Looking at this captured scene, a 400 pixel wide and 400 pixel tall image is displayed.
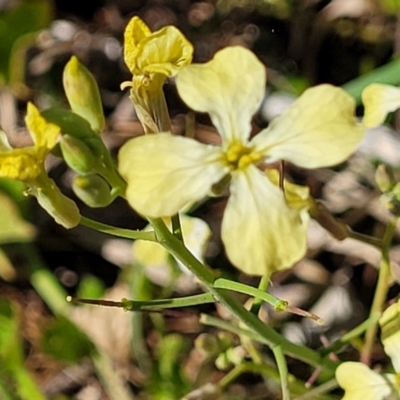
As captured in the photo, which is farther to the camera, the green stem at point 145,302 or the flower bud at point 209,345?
the flower bud at point 209,345

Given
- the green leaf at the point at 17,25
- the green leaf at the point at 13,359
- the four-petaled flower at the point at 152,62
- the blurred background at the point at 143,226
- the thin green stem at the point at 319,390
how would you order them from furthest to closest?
the green leaf at the point at 17,25
the blurred background at the point at 143,226
the green leaf at the point at 13,359
the thin green stem at the point at 319,390
the four-petaled flower at the point at 152,62

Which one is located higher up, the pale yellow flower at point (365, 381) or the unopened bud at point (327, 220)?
the unopened bud at point (327, 220)

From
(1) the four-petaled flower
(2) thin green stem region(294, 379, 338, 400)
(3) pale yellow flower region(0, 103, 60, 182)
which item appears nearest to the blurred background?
(2) thin green stem region(294, 379, 338, 400)

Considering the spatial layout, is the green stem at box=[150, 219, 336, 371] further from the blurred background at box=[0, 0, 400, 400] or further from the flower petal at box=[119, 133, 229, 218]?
the blurred background at box=[0, 0, 400, 400]

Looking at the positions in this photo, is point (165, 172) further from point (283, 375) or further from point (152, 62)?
point (283, 375)

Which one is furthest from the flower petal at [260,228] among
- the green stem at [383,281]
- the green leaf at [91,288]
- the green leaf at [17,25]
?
the green leaf at [17,25]

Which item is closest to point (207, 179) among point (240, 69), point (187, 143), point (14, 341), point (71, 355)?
point (187, 143)

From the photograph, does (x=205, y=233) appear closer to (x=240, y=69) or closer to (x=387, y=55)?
(x=240, y=69)

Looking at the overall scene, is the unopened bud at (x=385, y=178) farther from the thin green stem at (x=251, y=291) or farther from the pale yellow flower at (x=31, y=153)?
the pale yellow flower at (x=31, y=153)
